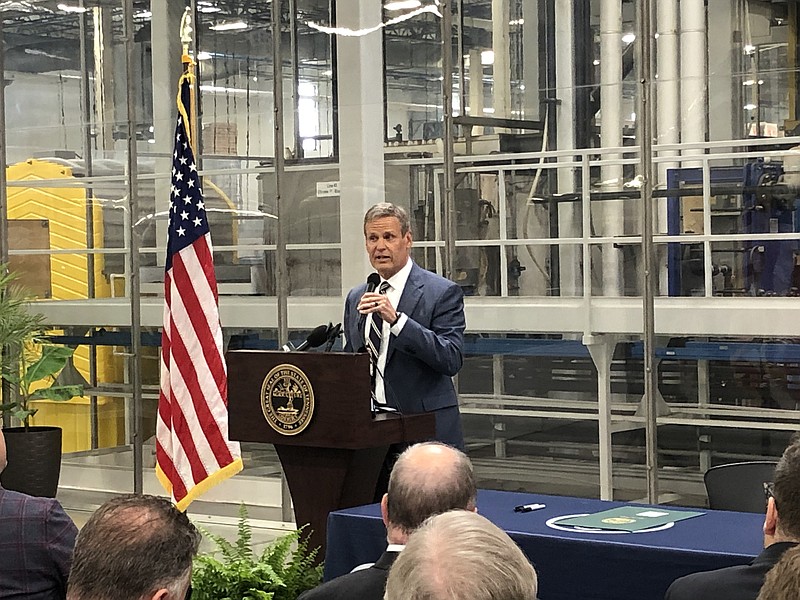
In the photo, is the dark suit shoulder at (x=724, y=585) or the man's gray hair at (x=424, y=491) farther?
the man's gray hair at (x=424, y=491)

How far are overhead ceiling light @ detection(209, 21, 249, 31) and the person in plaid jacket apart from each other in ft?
19.2

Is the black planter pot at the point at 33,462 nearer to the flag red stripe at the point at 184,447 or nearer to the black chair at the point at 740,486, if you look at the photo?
the flag red stripe at the point at 184,447

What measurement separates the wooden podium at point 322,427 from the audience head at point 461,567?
2.90 meters

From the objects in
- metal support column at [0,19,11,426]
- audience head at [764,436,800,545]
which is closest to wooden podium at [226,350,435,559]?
audience head at [764,436,800,545]

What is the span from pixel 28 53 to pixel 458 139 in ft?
12.5

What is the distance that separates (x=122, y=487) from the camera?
30.6 ft

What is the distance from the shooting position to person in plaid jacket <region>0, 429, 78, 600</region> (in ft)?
10.4

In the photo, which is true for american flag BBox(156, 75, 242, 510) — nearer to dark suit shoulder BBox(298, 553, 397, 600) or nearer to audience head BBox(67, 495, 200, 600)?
dark suit shoulder BBox(298, 553, 397, 600)

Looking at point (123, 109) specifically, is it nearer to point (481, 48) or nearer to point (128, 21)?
point (128, 21)

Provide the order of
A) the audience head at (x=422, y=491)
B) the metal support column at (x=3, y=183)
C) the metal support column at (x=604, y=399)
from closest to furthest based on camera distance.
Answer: the audience head at (x=422, y=491)
the metal support column at (x=604, y=399)
the metal support column at (x=3, y=183)

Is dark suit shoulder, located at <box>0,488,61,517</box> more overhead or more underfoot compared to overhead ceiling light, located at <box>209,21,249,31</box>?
more underfoot

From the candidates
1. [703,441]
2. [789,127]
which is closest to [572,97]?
[789,127]

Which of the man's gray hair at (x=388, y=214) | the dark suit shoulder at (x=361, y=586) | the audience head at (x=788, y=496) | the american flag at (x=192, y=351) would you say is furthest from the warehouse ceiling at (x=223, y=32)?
the audience head at (x=788, y=496)

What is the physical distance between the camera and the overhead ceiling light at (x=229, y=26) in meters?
8.62
